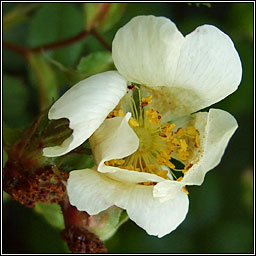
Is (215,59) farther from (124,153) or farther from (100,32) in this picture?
(100,32)

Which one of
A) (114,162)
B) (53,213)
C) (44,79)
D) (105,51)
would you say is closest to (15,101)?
(44,79)

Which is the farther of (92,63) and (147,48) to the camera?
(92,63)

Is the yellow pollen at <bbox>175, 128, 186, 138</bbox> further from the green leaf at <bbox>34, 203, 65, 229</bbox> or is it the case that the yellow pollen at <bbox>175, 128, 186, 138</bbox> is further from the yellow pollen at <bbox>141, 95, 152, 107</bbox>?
the green leaf at <bbox>34, 203, 65, 229</bbox>

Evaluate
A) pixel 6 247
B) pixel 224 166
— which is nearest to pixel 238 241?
pixel 224 166

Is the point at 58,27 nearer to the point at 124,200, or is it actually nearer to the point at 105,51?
the point at 105,51

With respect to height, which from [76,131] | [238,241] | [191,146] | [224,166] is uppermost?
[76,131]

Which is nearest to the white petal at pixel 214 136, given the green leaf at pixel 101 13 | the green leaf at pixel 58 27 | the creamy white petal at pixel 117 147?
the creamy white petal at pixel 117 147

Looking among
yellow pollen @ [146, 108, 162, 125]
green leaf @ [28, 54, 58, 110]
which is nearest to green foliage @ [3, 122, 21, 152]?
yellow pollen @ [146, 108, 162, 125]
